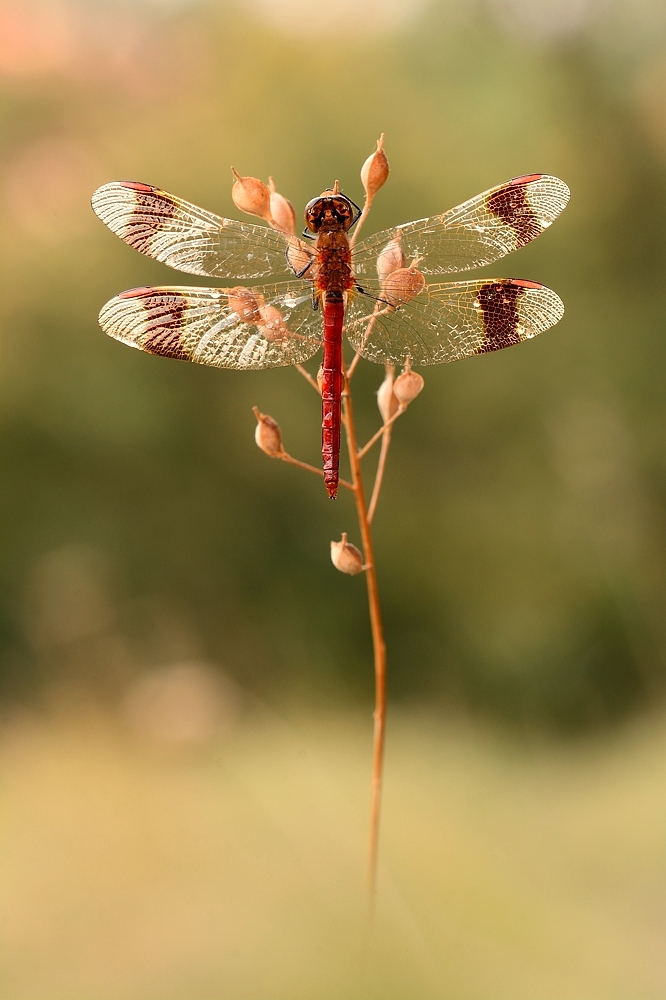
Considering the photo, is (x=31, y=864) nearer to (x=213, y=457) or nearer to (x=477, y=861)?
(x=477, y=861)

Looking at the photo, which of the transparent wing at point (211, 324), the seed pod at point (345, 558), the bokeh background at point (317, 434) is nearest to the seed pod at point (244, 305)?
the transparent wing at point (211, 324)

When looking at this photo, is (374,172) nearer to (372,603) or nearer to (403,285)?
(403,285)

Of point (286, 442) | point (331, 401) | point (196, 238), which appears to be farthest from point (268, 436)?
point (286, 442)

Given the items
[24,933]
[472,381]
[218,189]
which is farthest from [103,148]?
[24,933]

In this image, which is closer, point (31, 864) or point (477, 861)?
point (477, 861)

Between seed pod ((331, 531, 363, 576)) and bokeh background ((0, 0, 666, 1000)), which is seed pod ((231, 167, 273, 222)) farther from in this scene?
bokeh background ((0, 0, 666, 1000))
